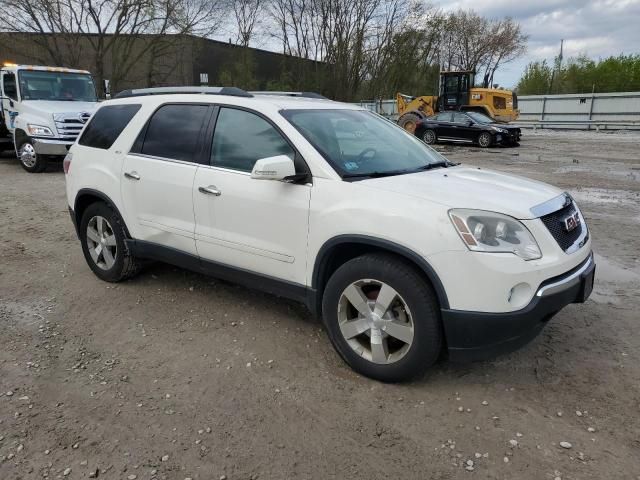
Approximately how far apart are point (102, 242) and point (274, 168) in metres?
2.45

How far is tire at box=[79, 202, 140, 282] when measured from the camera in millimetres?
4652

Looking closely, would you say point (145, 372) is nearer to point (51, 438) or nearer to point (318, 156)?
point (51, 438)

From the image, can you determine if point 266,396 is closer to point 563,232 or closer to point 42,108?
point 563,232

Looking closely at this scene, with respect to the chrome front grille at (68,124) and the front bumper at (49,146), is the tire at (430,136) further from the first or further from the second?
the front bumper at (49,146)

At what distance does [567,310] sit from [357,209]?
7.38 ft

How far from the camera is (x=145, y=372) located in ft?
11.0

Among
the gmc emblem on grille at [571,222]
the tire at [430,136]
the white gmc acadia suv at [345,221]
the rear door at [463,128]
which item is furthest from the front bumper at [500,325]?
the tire at [430,136]

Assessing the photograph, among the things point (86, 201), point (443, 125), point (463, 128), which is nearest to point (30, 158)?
point (86, 201)

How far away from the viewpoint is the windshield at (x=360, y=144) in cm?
348

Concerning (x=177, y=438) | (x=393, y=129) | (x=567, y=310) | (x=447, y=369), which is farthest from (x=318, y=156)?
(x=567, y=310)

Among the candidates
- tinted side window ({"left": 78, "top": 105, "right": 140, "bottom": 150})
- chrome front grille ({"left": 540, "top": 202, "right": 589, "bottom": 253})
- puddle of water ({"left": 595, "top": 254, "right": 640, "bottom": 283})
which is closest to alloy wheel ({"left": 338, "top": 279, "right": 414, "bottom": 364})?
chrome front grille ({"left": 540, "top": 202, "right": 589, "bottom": 253})

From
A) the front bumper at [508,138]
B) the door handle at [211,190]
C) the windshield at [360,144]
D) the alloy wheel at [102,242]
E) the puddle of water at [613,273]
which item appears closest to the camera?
the windshield at [360,144]

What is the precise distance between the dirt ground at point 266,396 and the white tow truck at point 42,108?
334 inches

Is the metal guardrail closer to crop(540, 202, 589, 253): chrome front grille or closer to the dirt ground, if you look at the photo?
the dirt ground
